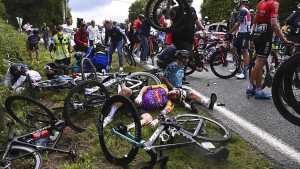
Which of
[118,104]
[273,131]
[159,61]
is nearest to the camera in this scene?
[118,104]

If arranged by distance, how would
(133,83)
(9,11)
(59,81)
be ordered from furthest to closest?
(9,11), (59,81), (133,83)

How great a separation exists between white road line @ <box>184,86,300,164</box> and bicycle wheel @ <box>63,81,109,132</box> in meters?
2.16

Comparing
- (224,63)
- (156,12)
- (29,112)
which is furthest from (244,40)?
(29,112)

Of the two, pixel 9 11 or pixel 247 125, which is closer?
pixel 247 125

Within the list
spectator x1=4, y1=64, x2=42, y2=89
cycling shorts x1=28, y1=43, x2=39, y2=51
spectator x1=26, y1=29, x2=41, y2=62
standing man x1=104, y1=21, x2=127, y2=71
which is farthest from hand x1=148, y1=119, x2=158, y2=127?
cycling shorts x1=28, y1=43, x2=39, y2=51

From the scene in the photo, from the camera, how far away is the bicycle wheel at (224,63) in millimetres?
8119

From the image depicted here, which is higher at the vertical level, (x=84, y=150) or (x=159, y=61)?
(x=159, y=61)

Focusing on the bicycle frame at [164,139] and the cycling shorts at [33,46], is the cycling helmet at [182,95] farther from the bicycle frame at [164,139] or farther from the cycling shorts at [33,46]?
the cycling shorts at [33,46]

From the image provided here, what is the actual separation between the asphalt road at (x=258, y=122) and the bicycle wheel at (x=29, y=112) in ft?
9.10

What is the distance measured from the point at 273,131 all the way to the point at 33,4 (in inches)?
2173

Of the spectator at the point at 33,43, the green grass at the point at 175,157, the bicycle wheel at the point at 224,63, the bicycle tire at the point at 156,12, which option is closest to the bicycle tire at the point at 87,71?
the bicycle tire at the point at 156,12

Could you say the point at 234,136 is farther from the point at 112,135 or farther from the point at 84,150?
the point at 84,150

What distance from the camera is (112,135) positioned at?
401 centimetres

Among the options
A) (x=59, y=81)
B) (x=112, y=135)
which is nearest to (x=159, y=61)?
(x=59, y=81)
